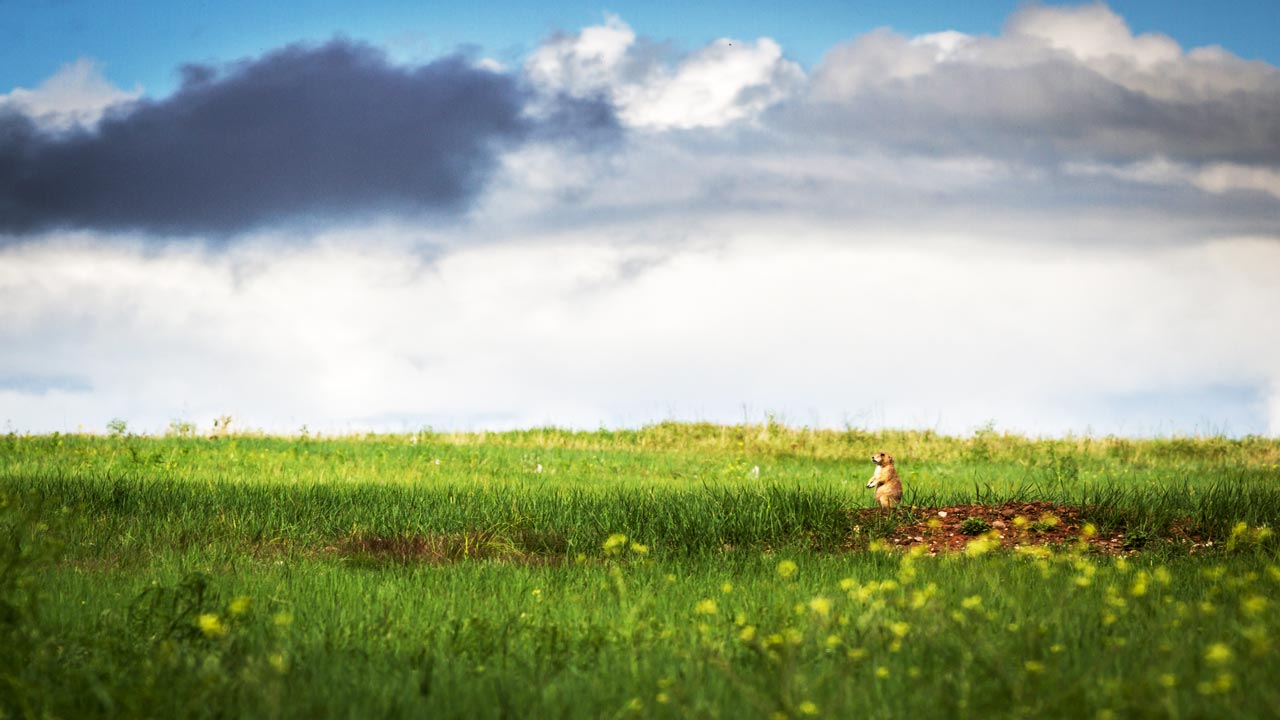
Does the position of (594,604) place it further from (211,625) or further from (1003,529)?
(1003,529)

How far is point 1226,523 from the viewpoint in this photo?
1112 centimetres

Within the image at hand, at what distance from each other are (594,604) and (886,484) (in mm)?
5688

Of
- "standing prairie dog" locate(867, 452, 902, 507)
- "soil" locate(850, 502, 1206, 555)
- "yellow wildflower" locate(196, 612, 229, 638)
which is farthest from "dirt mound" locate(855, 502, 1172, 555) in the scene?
"yellow wildflower" locate(196, 612, 229, 638)

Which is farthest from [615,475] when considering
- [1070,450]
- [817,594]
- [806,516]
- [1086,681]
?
[1070,450]

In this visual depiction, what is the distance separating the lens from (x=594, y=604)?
7418mm

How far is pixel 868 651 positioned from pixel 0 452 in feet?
73.0

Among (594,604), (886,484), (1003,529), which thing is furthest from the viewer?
(886,484)

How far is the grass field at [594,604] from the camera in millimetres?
4898

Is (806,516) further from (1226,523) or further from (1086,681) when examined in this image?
(1086,681)

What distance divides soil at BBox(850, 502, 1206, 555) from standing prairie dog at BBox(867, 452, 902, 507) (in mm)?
175

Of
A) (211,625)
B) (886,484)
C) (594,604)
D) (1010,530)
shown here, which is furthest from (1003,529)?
(211,625)

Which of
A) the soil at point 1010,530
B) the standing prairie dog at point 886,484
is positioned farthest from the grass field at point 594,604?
the standing prairie dog at point 886,484

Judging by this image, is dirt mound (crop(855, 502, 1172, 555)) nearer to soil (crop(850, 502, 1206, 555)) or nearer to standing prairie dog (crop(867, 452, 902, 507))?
soil (crop(850, 502, 1206, 555))

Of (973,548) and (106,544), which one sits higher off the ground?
(973,548)
